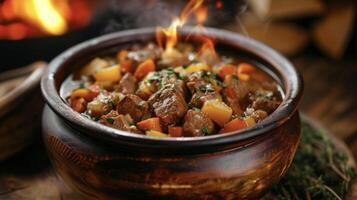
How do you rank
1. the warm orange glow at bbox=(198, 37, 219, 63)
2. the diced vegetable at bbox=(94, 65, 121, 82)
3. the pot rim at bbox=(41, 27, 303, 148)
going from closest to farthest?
the pot rim at bbox=(41, 27, 303, 148) < the diced vegetable at bbox=(94, 65, 121, 82) < the warm orange glow at bbox=(198, 37, 219, 63)

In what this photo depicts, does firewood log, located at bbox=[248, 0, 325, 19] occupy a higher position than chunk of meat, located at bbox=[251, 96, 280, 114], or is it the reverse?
chunk of meat, located at bbox=[251, 96, 280, 114]

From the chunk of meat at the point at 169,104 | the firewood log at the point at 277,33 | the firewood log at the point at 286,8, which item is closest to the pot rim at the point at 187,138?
the chunk of meat at the point at 169,104

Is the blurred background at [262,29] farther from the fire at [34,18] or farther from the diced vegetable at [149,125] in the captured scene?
the diced vegetable at [149,125]

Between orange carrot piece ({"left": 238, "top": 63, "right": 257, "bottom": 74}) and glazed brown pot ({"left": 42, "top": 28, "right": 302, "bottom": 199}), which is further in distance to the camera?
orange carrot piece ({"left": 238, "top": 63, "right": 257, "bottom": 74})

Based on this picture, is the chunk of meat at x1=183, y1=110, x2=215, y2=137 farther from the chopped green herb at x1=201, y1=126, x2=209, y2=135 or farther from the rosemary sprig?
the rosemary sprig

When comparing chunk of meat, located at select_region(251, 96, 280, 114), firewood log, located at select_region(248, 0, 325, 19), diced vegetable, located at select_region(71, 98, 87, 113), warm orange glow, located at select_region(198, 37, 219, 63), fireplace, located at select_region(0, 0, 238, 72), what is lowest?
firewood log, located at select_region(248, 0, 325, 19)

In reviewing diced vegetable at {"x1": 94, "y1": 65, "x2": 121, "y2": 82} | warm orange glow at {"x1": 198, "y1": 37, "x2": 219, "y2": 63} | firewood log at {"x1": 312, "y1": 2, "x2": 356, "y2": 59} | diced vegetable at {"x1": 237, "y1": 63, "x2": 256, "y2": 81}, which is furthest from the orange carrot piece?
firewood log at {"x1": 312, "y1": 2, "x2": 356, "y2": 59}

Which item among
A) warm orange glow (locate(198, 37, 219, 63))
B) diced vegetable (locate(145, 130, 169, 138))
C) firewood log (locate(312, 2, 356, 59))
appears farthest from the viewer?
firewood log (locate(312, 2, 356, 59))
